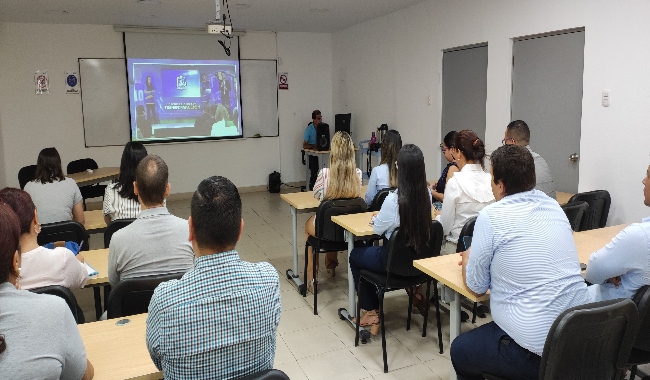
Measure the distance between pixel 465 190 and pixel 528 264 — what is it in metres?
1.40

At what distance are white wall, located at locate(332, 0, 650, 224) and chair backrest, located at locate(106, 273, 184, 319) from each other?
3796 millimetres

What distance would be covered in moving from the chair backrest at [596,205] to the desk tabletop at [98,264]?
342 centimetres

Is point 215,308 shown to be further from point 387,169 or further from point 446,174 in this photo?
point 446,174

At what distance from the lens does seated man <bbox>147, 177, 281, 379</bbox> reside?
1.40 meters

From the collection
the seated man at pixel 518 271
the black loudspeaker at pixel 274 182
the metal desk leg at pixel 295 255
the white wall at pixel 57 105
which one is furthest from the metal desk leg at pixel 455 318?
the white wall at pixel 57 105

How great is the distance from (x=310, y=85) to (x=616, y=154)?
6.27 metres

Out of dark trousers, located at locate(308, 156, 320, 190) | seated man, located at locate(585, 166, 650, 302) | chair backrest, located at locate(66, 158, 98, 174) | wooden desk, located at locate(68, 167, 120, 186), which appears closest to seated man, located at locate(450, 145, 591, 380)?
seated man, located at locate(585, 166, 650, 302)

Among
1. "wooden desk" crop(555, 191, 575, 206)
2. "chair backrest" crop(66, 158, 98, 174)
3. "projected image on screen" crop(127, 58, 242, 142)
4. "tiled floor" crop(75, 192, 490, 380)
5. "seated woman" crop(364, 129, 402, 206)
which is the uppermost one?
"projected image on screen" crop(127, 58, 242, 142)

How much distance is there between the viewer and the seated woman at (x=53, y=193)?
3852mm

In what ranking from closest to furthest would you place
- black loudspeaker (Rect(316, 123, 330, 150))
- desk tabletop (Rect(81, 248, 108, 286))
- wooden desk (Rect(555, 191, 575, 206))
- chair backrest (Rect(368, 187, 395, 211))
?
desk tabletop (Rect(81, 248, 108, 286)) → chair backrest (Rect(368, 187, 395, 211)) → wooden desk (Rect(555, 191, 575, 206)) → black loudspeaker (Rect(316, 123, 330, 150))

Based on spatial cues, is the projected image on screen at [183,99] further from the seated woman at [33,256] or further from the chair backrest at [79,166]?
the seated woman at [33,256]

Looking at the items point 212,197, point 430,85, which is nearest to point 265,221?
point 430,85

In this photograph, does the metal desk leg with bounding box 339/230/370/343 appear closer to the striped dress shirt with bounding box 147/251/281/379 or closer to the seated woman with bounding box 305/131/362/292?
the seated woman with bounding box 305/131/362/292

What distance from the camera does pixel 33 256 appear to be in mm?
2146
